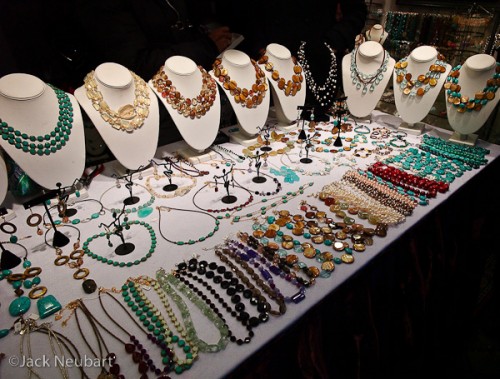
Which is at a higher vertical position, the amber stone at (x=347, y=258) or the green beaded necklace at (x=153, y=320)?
the amber stone at (x=347, y=258)

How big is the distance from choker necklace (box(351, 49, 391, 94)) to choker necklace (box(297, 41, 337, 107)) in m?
0.16

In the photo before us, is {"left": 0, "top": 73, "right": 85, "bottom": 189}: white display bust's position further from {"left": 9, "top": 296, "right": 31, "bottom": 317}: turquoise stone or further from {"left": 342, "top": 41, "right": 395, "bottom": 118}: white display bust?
{"left": 342, "top": 41, "right": 395, "bottom": 118}: white display bust

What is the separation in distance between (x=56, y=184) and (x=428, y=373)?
208cm

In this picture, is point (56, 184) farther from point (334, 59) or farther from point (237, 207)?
point (334, 59)

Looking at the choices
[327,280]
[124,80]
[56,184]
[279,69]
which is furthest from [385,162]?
[56,184]

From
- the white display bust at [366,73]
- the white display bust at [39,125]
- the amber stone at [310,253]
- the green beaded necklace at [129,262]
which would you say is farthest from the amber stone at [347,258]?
the white display bust at [366,73]

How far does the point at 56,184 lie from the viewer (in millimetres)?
1613

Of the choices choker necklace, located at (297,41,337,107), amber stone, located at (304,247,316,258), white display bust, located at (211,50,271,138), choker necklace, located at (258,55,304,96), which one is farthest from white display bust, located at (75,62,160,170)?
choker necklace, located at (297,41,337,107)

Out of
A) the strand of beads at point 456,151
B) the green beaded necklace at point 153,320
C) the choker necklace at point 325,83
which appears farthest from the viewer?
the choker necklace at point 325,83

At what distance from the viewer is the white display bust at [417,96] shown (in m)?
2.30

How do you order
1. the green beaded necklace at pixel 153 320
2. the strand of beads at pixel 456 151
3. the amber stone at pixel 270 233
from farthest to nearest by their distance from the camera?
the strand of beads at pixel 456 151
the amber stone at pixel 270 233
the green beaded necklace at pixel 153 320

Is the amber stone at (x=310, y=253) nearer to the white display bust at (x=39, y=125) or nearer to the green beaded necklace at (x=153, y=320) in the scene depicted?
the green beaded necklace at (x=153, y=320)

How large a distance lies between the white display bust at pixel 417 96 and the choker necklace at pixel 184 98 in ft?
4.39

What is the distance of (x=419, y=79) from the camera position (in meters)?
2.32
